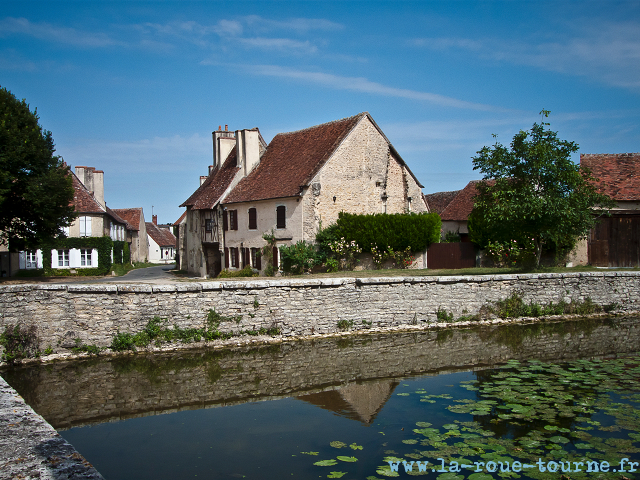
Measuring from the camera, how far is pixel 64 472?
4465 mm

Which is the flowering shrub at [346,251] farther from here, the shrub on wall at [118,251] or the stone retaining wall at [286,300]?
the shrub on wall at [118,251]

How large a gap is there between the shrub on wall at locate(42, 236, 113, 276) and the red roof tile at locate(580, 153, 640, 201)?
2777 cm

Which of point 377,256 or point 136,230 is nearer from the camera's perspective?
point 377,256

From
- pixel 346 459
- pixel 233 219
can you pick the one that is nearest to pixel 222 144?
pixel 233 219

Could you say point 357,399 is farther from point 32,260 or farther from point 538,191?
point 32,260

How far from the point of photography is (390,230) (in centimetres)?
2455

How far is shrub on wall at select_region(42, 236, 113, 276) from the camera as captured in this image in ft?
99.5

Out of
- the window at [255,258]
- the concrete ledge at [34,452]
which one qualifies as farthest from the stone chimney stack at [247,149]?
the concrete ledge at [34,452]

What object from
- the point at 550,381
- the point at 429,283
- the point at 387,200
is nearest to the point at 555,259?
the point at 387,200

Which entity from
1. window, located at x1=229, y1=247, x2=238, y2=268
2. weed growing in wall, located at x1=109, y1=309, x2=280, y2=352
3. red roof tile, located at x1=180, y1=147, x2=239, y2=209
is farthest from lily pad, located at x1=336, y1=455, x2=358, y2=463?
red roof tile, located at x1=180, y1=147, x2=239, y2=209

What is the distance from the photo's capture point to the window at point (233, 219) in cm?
2755

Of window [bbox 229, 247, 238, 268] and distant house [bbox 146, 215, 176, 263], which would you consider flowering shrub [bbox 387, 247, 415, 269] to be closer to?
window [bbox 229, 247, 238, 268]

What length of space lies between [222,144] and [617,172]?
2159 cm

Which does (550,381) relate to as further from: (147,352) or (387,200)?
(387,200)
